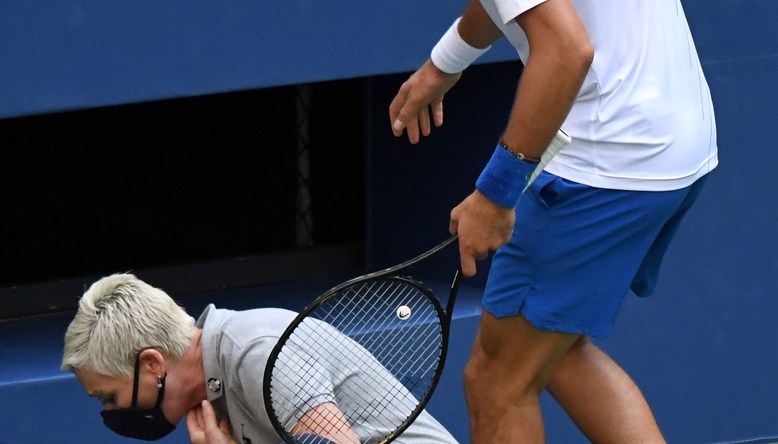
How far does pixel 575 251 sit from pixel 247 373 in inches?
29.0

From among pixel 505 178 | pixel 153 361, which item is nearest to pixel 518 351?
pixel 505 178

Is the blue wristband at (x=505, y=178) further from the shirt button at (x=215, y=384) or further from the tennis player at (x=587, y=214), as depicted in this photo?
the shirt button at (x=215, y=384)

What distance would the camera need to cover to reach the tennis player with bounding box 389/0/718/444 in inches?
121

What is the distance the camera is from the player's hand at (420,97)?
371 centimetres

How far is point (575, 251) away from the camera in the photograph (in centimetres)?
331

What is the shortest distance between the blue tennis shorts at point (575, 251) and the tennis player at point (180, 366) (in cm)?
45

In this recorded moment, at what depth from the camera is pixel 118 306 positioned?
3545 millimetres

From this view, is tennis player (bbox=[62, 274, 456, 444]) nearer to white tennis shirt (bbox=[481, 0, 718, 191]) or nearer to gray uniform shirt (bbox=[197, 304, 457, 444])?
gray uniform shirt (bbox=[197, 304, 457, 444])

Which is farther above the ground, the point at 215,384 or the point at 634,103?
the point at 634,103

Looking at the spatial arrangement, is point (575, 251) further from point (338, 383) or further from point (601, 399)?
point (338, 383)

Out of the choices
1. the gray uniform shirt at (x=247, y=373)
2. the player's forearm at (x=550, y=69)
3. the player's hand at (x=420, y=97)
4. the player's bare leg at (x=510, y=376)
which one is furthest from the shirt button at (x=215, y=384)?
the player's forearm at (x=550, y=69)

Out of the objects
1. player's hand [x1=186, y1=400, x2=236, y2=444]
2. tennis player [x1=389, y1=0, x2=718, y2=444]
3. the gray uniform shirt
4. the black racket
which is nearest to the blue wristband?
tennis player [x1=389, y1=0, x2=718, y2=444]

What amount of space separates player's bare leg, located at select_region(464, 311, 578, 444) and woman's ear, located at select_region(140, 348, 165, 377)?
2.16 ft

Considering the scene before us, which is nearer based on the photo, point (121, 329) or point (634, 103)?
point (634, 103)
